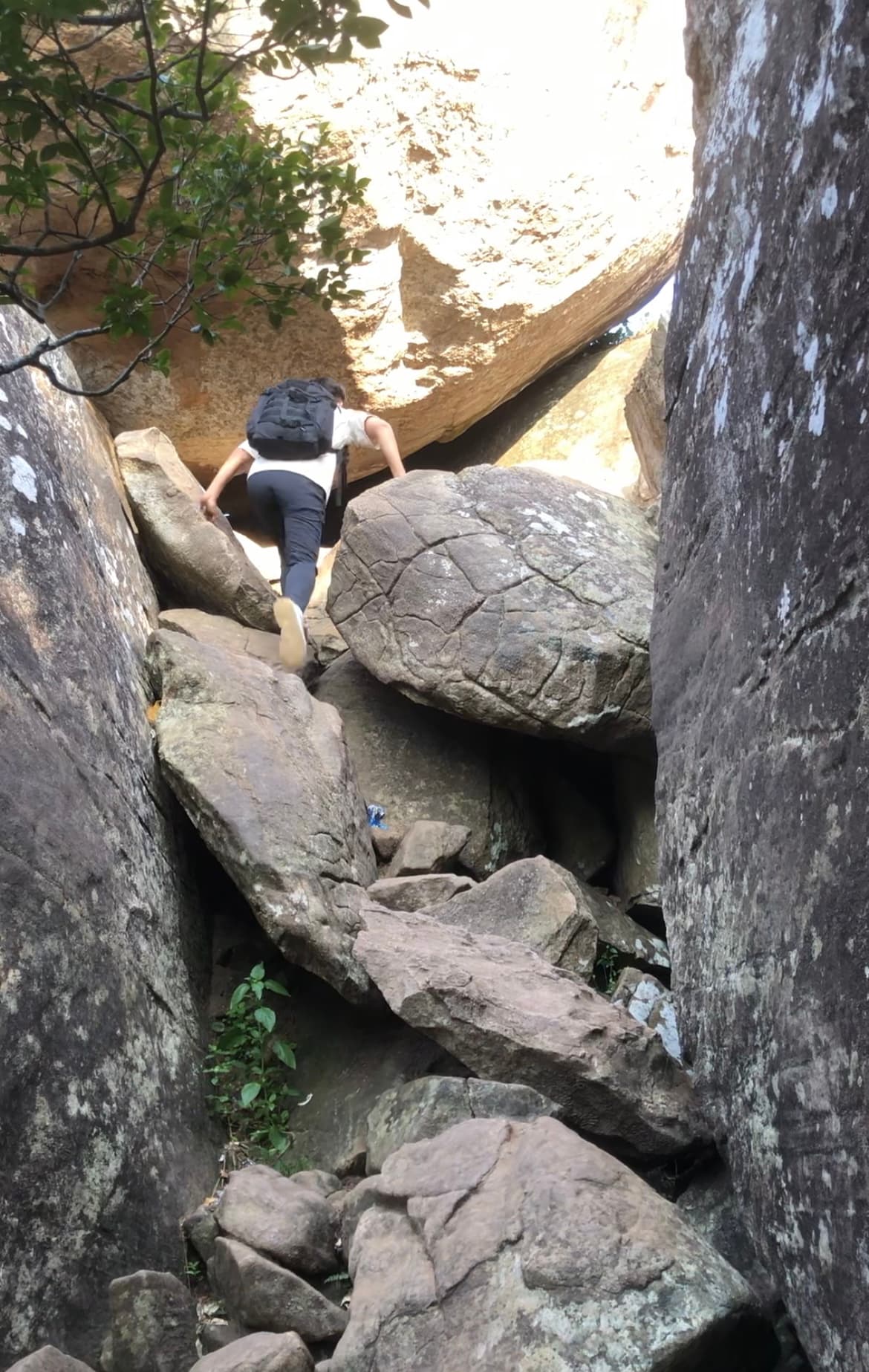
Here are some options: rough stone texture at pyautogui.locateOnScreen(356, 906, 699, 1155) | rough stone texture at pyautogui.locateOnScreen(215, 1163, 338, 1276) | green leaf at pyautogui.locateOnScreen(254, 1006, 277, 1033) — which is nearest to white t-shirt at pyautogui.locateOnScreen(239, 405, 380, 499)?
green leaf at pyautogui.locateOnScreen(254, 1006, 277, 1033)

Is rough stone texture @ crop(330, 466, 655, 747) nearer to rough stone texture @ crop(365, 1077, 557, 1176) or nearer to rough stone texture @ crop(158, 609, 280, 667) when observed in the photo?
rough stone texture @ crop(158, 609, 280, 667)

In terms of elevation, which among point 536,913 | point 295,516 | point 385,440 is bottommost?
point 536,913

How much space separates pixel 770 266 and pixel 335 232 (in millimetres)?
912

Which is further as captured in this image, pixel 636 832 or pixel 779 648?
pixel 636 832

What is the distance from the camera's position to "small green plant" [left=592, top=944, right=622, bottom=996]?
405 centimetres

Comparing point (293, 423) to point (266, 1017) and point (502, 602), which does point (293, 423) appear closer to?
point (502, 602)

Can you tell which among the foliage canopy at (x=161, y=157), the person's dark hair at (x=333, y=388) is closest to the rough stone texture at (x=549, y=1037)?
the foliage canopy at (x=161, y=157)

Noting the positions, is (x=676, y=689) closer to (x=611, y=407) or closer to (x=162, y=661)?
(x=162, y=661)

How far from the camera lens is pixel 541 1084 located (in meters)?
2.75

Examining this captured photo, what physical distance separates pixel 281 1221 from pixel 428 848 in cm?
197

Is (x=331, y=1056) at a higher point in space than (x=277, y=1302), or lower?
lower

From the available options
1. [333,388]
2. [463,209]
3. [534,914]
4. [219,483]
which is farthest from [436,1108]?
[463,209]

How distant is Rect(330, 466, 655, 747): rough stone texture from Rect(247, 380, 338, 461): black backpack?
1.48 feet

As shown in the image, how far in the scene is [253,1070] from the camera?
11.4 feet
